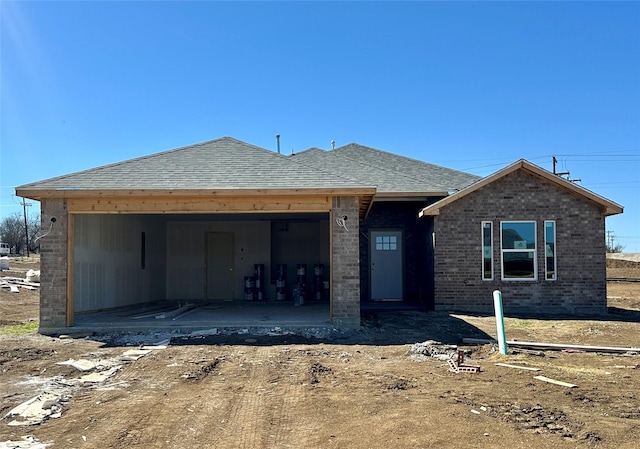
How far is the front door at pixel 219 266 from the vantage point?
696 inches

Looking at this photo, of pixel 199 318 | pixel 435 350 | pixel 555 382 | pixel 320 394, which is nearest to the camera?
pixel 320 394

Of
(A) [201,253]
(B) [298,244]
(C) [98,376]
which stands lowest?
(C) [98,376]

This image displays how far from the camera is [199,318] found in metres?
11.9

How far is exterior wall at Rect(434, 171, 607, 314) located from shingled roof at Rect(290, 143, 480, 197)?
1.36 m

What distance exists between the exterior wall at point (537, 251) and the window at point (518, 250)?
135mm

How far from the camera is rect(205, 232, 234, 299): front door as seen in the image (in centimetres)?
1767

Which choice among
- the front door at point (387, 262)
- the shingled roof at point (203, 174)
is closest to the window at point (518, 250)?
the front door at point (387, 262)

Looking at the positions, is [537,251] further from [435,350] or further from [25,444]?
[25,444]

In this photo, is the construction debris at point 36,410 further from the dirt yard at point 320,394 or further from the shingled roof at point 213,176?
the shingled roof at point 213,176

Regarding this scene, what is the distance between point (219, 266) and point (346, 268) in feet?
26.8

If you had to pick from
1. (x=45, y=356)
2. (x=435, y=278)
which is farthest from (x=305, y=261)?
(x=45, y=356)

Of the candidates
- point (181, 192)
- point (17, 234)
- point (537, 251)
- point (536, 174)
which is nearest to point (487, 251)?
point (537, 251)

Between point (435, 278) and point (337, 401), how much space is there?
28.6 ft

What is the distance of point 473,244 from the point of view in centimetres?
1395
